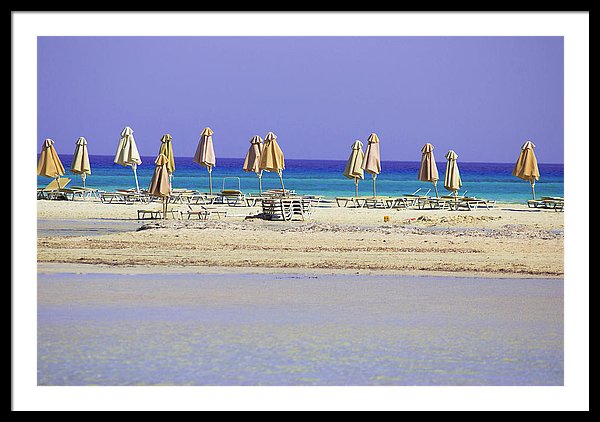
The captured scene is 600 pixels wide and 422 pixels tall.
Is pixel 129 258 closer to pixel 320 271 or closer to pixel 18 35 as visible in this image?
pixel 320 271

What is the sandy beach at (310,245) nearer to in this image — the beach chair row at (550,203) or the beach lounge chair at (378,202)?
the beach chair row at (550,203)

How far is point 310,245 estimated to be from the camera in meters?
10.2

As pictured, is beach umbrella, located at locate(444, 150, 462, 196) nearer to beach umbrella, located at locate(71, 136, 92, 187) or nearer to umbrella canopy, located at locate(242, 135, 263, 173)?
umbrella canopy, located at locate(242, 135, 263, 173)

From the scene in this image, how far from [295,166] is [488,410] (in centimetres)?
4358

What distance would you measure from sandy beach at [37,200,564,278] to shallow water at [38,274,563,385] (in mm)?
565

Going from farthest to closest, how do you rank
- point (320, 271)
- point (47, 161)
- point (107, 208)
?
point (47, 161), point (107, 208), point (320, 271)

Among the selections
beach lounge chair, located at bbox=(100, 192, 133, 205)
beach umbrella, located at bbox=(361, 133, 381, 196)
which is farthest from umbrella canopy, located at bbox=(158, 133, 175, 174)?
beach umbrella, located at bbox=(361, 133, 381, 196)

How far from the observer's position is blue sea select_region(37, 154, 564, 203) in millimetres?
30188

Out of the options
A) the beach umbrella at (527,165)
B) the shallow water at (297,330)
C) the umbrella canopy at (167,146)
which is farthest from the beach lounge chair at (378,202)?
the shallow water at (297,330)

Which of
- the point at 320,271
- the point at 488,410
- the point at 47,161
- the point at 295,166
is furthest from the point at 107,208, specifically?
the point at 295,166

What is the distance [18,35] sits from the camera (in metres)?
5.64

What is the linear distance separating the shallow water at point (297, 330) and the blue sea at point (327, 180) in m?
18.0
